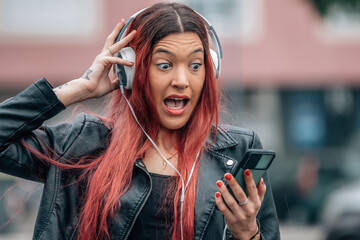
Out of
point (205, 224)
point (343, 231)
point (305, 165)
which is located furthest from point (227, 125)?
point (305, 165)

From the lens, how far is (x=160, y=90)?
2529 mm

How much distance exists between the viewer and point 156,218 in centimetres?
243

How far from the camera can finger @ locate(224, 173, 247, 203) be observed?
2.07m

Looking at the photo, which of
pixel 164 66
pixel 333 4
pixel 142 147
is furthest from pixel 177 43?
pixel 333 4

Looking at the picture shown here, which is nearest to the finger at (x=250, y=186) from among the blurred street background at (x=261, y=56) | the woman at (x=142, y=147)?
the woman at (x=142, y=147)

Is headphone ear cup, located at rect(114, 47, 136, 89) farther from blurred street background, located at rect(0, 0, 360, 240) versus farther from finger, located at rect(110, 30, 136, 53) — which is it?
blurred street background, located at rect(0, 0, 360, 240)

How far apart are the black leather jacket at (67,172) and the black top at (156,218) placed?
0.05 m

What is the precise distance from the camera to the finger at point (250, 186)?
2104mm

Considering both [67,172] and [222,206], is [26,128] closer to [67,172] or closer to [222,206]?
[67,172]

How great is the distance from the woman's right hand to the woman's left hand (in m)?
0.75

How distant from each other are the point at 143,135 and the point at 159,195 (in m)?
0.28

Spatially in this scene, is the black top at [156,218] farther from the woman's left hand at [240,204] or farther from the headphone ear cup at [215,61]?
the headphone ear cup at [215,61]

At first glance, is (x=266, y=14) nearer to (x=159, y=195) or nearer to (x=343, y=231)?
(x=343, y=231)

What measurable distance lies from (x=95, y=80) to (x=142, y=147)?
336 mm
